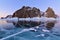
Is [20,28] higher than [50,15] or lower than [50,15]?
lower

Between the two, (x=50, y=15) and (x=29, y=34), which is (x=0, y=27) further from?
(x=50, y=15)

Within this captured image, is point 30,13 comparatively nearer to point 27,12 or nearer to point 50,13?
point 27,12

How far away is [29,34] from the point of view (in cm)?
124

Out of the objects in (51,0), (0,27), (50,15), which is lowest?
(0,27)

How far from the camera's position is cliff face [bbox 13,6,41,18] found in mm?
1298

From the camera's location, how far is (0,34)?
1.23 meters

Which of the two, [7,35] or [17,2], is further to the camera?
[17,2]

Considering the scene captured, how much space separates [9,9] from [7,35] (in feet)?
1.03

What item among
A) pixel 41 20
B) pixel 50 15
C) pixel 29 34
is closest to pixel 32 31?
pixel 29 34

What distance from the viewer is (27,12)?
130cm

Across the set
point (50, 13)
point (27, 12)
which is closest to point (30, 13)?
point (27, 12)

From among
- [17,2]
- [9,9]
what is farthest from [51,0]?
[9,9]

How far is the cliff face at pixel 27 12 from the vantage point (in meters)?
1.30

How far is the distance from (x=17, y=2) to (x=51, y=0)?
391 millimetres
